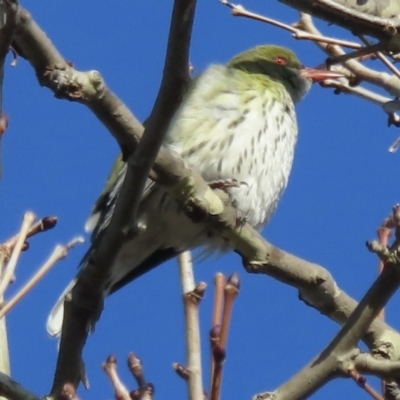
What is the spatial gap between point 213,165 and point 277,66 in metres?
1.33

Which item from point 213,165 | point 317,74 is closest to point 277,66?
point 213,165

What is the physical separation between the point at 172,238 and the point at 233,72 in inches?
40.5

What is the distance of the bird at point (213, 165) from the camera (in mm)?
4277

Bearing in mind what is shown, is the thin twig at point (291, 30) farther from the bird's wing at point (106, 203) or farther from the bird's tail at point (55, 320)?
the bird's tail at point (55, 320)

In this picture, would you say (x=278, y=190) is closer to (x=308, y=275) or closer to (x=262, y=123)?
(x=262, y=123)

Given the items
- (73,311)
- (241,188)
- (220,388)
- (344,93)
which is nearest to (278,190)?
(241,188)

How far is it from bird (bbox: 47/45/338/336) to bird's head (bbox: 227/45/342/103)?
52cm

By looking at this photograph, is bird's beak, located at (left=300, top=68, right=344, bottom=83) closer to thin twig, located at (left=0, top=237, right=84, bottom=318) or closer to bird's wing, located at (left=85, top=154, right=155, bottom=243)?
thin twig, located at (left=0, top=237, right=84, bottom=318)

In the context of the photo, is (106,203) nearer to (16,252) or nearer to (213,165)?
(213,165)

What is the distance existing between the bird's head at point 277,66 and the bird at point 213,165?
0.52 metres

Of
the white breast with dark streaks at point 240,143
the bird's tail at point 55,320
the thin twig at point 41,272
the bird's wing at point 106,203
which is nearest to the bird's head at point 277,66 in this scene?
the white breast with dark streaks at point 240,143

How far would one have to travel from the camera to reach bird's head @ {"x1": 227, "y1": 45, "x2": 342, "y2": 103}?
528cm

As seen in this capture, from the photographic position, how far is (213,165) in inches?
169

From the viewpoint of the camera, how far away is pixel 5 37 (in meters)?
1.79
